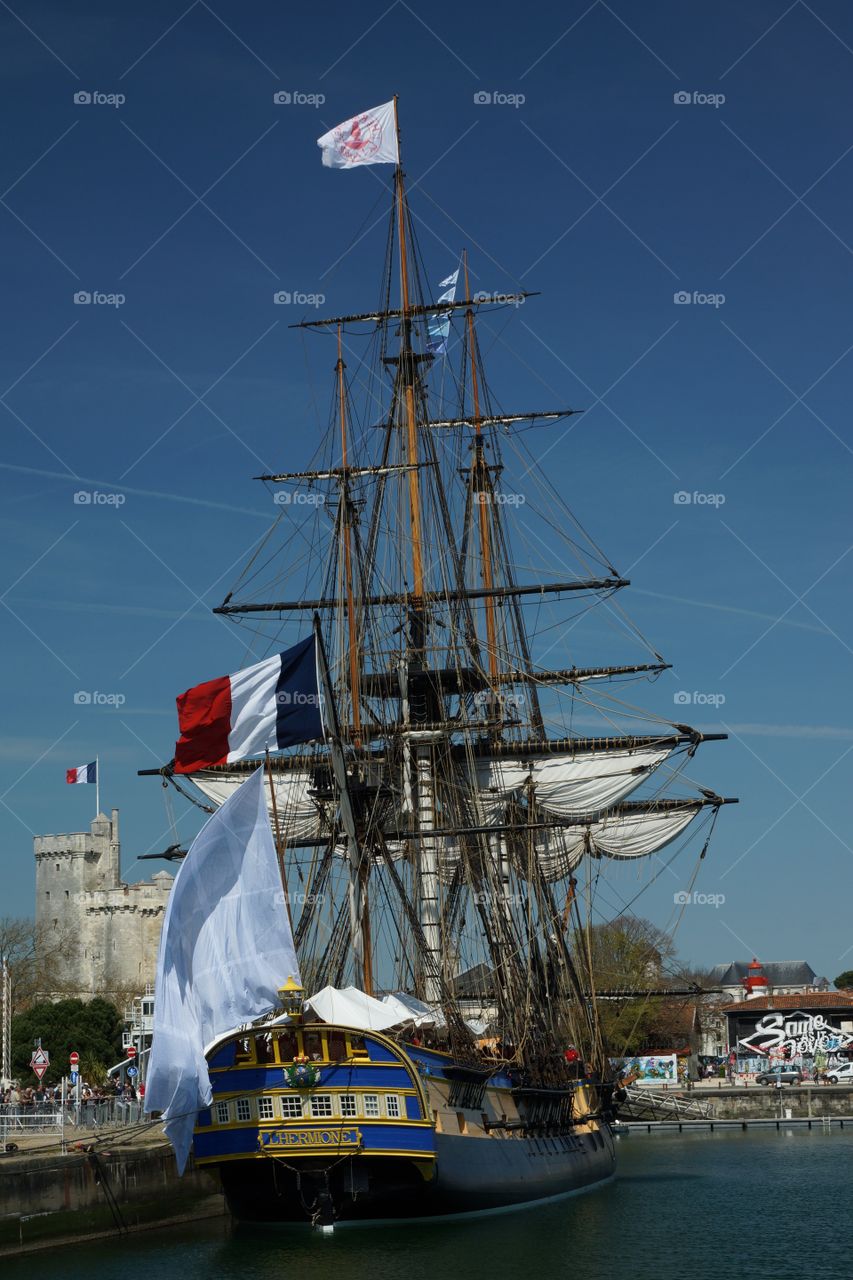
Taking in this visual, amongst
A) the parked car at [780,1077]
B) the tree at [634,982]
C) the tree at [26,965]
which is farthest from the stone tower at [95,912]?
the parked car at [780,1077]

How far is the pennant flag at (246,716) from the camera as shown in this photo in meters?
35.7

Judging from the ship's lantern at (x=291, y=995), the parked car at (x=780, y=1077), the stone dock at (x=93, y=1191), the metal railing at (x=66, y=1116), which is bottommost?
the parked car at (x=780, y=1077)

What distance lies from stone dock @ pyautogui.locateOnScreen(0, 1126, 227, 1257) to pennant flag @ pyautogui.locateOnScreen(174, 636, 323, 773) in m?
8.19

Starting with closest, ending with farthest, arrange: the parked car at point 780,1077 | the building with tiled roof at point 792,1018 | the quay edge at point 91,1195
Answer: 1. the quay edge at point 91,1195
2. the parked car at point 780,1077
3. the building with tiled roof at point 792,1018

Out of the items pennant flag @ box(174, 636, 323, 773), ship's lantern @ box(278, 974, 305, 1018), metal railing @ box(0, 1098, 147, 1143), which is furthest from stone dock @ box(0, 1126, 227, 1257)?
pennant flag @ box(174, 636, 323, 773)

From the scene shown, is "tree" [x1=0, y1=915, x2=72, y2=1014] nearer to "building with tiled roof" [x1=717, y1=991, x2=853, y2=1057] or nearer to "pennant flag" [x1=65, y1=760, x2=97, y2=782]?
"pennant flag" [x1=65, y1=760, x2=97, y2=782]

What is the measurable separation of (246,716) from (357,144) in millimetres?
17767

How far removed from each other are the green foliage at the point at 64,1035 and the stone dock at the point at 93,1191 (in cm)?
4115

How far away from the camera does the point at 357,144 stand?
45594 millimetres

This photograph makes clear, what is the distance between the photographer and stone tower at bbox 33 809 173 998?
140875mm

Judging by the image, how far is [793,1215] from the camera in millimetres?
40625

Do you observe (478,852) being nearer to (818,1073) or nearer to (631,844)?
(631,844)

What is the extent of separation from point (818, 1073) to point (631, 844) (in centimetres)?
4348

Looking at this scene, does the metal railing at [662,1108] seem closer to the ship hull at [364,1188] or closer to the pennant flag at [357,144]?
the ship hull at [364,1188]
